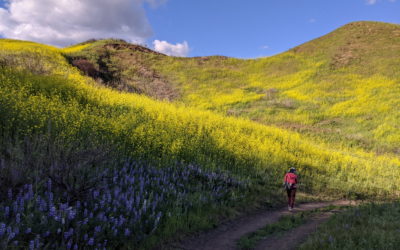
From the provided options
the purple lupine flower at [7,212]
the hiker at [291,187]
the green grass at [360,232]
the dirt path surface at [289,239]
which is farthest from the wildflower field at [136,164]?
the green grass at [360,232]

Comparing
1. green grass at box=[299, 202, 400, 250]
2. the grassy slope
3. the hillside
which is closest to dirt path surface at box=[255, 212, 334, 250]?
green grass at box=[299, 202, 400, 250]

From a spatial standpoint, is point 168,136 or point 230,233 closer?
point 230,233

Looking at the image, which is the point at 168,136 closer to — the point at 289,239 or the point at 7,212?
the point at 289,239

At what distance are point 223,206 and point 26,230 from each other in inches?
200

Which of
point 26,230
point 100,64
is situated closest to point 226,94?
point 100,64

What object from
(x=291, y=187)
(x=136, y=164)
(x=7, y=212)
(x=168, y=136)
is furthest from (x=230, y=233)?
(x=168, y=136)

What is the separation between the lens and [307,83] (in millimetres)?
39906

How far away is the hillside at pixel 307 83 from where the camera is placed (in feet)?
88.2

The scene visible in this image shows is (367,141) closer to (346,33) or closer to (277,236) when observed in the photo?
(277,236)

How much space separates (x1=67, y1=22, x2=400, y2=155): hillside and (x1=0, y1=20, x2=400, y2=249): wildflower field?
1.26 ft

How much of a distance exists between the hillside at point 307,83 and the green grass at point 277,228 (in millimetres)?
17713

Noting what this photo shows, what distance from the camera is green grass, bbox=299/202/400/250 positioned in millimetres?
4876

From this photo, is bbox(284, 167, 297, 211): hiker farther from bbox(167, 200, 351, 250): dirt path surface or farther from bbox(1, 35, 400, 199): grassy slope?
bbox(1, 35, 400, 199): grassy slope

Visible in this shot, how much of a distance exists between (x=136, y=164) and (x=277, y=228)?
13.3ft
